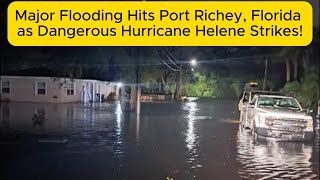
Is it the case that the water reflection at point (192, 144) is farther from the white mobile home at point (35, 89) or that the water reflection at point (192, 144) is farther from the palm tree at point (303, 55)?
the white mobile home at point (35, 89)

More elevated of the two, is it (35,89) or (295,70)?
(295,70)

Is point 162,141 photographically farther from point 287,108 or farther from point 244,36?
point 244,36

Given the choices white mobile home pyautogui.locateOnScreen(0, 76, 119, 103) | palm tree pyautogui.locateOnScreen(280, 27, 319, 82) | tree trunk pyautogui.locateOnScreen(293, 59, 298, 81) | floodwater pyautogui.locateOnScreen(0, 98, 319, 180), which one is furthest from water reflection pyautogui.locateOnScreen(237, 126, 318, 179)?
white mobile home pyautogui.locateOnScreen(0, 76, 119, 103)

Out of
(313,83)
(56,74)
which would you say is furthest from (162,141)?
(56,74)

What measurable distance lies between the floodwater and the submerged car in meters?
0.44

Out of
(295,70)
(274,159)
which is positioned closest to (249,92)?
(274,159)

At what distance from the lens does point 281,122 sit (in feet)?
51.9

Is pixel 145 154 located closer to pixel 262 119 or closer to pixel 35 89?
pixel 262 119

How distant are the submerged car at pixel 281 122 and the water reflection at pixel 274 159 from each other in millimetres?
454

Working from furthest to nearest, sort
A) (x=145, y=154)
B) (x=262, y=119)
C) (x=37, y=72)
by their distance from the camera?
1. (x=37, y=72)
2. (x=262, y=119)
3. (x=145, y=154)

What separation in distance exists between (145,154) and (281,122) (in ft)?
17.9

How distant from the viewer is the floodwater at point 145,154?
9.89 m

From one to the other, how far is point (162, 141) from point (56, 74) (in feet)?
84.2

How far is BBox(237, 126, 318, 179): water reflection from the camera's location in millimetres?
10078
